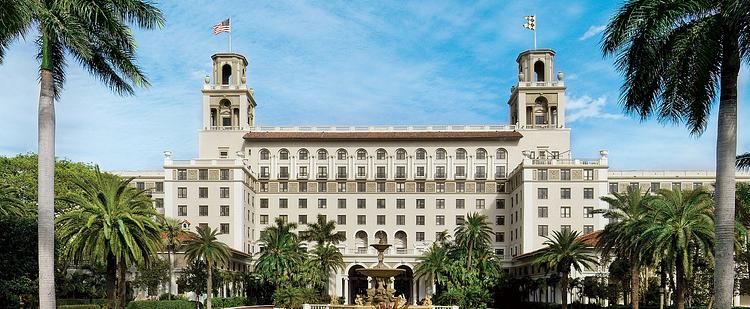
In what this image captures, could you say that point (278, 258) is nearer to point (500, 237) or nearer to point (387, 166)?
point (387, 166)

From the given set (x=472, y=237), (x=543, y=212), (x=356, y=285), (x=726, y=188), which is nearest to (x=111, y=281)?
(x=726, y=188)

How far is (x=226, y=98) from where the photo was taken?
337ft

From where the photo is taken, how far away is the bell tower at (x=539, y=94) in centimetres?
10025

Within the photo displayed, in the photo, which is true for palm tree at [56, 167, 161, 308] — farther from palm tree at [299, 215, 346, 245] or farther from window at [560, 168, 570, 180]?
window at [560, 168, 570, 180]

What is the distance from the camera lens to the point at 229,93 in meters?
102

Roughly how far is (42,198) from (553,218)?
7549 centimetres

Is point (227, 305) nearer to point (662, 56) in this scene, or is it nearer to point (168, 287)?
point (168, 287)

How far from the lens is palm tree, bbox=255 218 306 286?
Result: 253ft

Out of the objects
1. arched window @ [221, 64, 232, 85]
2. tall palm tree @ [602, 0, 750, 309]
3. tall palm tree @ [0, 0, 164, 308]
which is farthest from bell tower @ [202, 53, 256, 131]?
tall palm tree @ [602, 0, 750, 309]

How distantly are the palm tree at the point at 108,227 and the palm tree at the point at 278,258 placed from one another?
38599 millimetres

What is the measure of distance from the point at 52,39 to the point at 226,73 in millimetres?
84053

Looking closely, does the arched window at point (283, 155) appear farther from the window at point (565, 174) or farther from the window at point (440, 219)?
the window at point (565, 174)

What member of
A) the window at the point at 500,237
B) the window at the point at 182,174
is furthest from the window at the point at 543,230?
the window at the point at 182,174

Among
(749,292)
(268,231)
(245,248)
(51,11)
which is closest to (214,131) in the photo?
(245,248)
